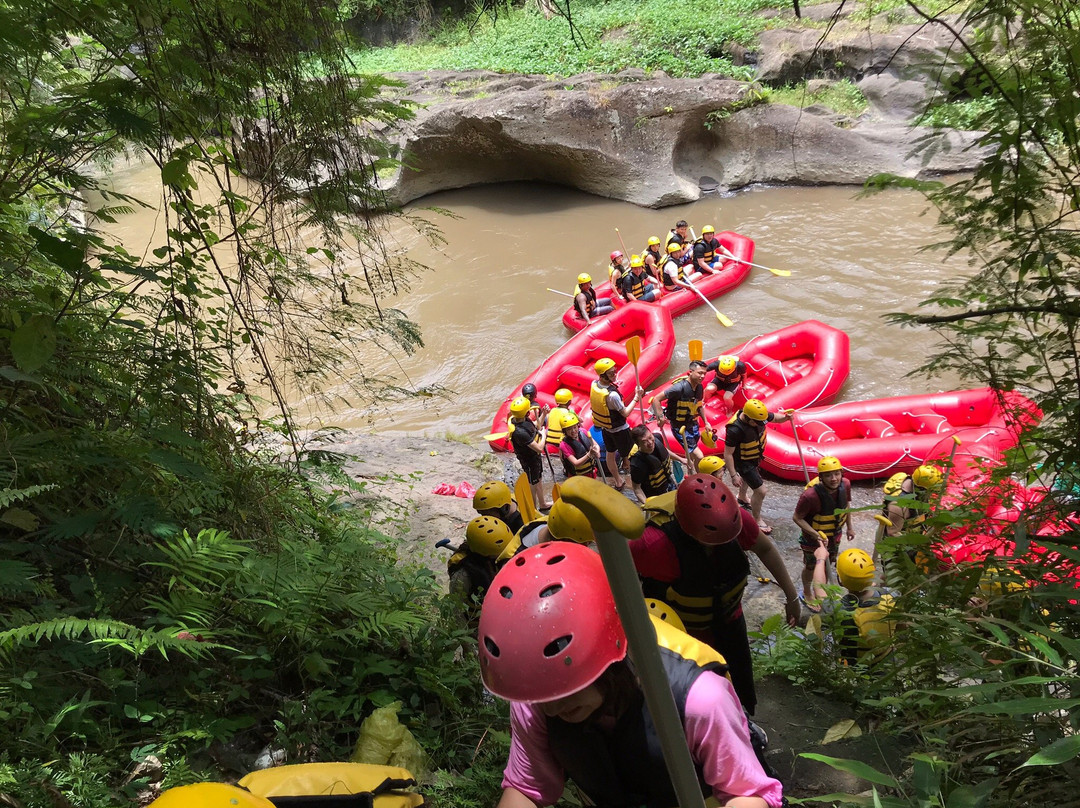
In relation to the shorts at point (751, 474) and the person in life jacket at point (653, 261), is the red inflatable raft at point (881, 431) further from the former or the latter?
the person in life jacket at point (653, 261)

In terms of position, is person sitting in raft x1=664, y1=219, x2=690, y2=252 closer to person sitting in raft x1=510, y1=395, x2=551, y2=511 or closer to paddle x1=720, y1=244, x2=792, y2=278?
paddle x1=720, y1=244, x2=792, y2=278

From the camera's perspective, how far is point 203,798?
1255mm

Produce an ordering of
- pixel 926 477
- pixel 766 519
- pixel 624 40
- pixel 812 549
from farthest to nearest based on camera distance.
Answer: pixel 624 40, pixel 766 519, pixel 812 549, pixel 926 477

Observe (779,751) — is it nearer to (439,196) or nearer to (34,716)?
(34,716)

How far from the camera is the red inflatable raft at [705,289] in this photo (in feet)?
36.1

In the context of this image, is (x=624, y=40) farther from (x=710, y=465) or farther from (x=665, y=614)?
(x=665, y=614)

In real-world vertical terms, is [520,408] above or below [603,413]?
above

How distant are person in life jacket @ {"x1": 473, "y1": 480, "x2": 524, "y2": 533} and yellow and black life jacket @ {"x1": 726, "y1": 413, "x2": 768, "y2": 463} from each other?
9.49 feet

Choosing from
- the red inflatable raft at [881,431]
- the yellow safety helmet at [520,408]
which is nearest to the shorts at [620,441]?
the yellow safety helmet at [520,408]

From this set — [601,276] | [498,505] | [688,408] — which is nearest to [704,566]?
[498,505]

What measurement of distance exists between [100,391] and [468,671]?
6.76 feet

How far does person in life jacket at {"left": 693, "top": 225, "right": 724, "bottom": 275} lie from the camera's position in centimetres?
1158

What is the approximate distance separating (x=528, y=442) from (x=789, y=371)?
12.5ft

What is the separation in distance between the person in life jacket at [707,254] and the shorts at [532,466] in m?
5.85
